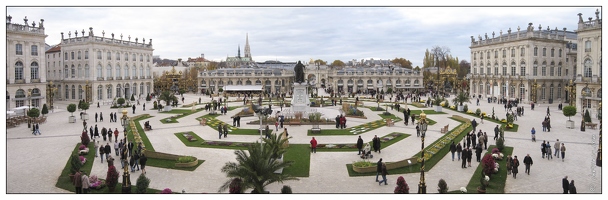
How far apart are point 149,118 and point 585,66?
4708 centimetres

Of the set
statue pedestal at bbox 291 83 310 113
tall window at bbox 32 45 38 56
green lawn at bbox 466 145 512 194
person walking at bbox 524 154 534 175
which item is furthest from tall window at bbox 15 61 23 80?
person walking at bbox 524 154 534 175

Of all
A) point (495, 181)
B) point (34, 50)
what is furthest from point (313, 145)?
point (34, 50)

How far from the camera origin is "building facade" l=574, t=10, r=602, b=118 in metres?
44.2

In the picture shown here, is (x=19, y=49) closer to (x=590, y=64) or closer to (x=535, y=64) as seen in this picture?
(x=590, y=64)

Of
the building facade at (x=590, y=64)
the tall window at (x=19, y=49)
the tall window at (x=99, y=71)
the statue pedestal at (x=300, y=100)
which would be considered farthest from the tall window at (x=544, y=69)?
the tall window at (x=19, y=49)

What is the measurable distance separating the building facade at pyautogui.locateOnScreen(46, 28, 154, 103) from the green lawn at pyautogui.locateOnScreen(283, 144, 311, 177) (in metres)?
45.0

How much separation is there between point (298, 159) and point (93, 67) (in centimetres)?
5266

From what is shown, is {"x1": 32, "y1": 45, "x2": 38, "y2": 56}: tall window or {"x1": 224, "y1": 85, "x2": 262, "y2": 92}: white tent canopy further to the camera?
{"x1": 224, "y1": 85, "x2": 262, "y2": 92}: white tent canopy

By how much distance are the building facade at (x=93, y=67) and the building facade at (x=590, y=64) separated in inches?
2440

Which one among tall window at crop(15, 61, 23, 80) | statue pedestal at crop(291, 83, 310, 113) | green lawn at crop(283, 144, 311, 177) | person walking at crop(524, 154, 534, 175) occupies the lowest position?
green lawn at crop(283, 144, 311, 177)

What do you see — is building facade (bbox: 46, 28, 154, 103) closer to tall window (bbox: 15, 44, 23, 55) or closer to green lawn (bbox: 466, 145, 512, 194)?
tall window (bbox: 15, 44, 23, 55)

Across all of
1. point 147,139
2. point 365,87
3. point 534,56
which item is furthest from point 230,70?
point 147,139

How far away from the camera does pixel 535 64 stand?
198ft

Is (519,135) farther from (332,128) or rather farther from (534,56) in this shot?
(534,56)
